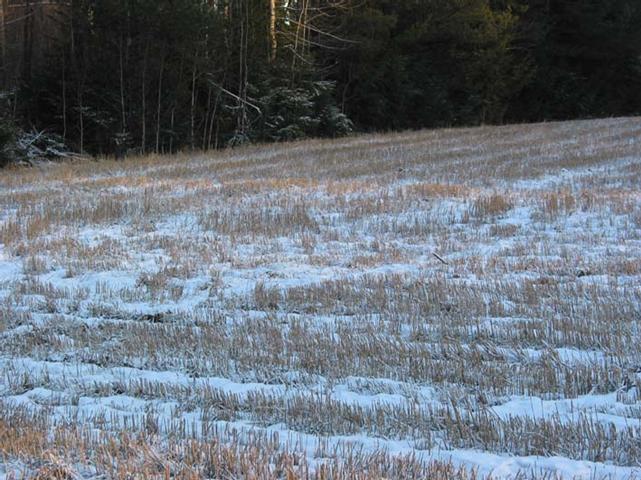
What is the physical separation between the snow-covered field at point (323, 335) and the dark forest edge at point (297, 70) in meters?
11.7

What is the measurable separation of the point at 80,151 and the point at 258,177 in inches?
398

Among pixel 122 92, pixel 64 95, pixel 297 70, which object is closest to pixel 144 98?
pixel 122 92

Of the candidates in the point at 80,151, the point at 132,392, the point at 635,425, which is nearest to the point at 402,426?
the point at 635,425

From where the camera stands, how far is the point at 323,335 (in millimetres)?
5207

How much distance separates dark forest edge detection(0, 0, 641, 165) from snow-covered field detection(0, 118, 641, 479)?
11745 mm

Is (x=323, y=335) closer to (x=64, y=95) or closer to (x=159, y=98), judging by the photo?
(x=159, y=98)

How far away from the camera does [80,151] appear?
74.0ft

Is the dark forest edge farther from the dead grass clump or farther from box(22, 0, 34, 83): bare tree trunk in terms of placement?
the dead grass clump

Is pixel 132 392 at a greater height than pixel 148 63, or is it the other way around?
pixel 148 63

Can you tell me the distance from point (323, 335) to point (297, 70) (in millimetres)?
23938

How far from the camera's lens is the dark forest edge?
22.5 m

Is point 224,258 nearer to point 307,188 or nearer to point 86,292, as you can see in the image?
point 86,292

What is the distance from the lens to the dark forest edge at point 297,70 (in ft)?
73.7

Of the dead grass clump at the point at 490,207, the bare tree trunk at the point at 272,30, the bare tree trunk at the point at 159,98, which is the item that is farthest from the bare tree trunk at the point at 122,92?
the dead grass clump at the point at 490,207
